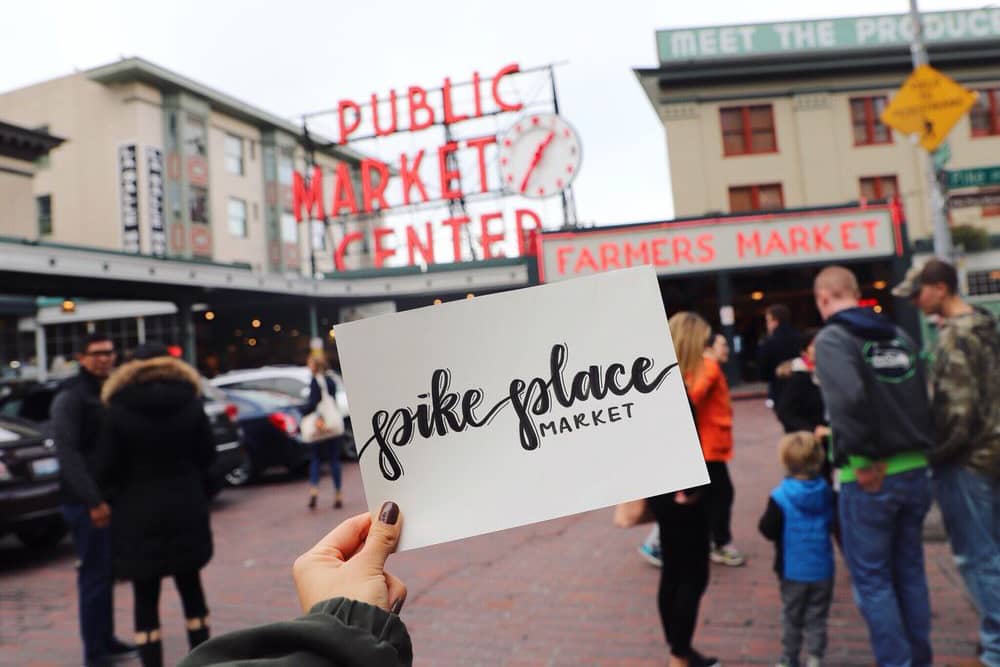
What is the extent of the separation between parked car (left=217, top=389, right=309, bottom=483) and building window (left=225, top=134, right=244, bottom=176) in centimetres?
2524

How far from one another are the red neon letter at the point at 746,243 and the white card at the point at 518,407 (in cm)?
2045

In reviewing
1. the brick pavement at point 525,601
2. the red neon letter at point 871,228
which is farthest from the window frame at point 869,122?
the brick pavement at point 525,601

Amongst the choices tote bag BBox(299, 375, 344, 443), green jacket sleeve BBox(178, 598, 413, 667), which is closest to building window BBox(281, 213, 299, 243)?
tote bag BBox(299, 375, 344, 443)

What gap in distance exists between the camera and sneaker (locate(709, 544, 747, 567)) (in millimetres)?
5086

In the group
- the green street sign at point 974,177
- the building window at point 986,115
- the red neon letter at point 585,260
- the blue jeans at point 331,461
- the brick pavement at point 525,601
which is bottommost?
the brick pavement at point 525,601

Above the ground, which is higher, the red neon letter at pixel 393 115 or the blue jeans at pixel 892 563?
the red neon letter at pixel 393 115

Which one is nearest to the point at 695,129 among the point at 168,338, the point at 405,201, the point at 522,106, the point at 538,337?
the point at 522,106

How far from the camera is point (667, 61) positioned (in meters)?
22.4

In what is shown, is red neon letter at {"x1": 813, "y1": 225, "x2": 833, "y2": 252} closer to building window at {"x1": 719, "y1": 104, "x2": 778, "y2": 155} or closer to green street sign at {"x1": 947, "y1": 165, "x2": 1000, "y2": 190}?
building window at {"x1": 719, "y1": 104, "x2": 778, "y2": 155}

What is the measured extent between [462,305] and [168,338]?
1089 inches

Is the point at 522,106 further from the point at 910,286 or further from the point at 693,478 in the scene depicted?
the point at 693,478

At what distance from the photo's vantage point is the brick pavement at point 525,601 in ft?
12.5

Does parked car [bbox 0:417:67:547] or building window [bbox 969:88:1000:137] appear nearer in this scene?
parked car [bbox 0:417:67:547]

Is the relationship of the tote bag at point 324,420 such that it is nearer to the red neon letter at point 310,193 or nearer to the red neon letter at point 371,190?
the red neon letter at point 371,190
